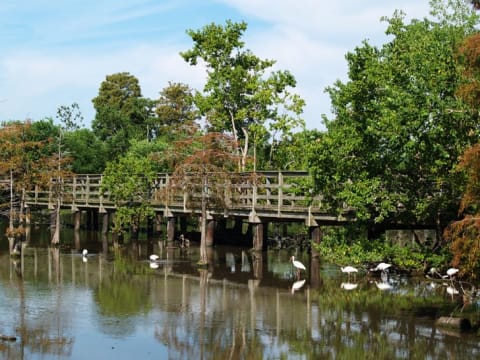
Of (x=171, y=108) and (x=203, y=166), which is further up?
(x=171, y=108)

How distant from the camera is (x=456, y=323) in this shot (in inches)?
616

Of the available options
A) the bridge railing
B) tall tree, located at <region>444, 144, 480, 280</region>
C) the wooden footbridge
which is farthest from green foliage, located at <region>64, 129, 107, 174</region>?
tall tree, located at <region>444, 144, 480, 280</region>

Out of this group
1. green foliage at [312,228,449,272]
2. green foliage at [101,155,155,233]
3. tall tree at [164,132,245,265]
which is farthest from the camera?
green foliage at [101,155,155,233]

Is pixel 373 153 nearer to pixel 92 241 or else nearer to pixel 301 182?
pixel 301 182

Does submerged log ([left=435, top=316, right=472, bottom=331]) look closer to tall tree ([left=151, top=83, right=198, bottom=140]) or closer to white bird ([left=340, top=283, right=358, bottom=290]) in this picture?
white bird ([left=340, top=283, right=358, bottom=290])

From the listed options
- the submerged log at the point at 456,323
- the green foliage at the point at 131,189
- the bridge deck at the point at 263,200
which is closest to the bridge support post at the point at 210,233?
the bridge deck at the point at 263,200

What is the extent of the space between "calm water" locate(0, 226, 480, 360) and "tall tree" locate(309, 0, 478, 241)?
2.56 metres

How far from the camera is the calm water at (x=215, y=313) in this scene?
45.6ft

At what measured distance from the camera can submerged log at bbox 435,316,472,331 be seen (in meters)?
15.6

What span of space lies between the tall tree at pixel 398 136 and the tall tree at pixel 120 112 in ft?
124

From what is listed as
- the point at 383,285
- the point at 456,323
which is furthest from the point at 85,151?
the point at 456,323

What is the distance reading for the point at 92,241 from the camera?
37094 mm

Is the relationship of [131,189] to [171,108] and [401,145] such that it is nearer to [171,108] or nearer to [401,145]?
[401,145]

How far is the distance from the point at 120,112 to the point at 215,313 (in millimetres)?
50452
